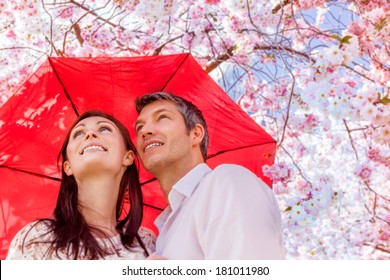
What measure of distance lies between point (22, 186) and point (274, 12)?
230cm

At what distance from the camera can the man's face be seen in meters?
2.73

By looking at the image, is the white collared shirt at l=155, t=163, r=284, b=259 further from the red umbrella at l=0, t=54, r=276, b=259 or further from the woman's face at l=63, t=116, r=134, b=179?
the red umbrella at l=0, t=54, r=276, b=259

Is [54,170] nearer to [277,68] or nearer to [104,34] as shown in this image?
[104,34]

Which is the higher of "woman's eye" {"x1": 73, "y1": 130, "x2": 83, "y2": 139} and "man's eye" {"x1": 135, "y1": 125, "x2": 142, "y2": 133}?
"man's eye" {"x1": 135, "y1": 125, "x2": 142, "y2": 133}

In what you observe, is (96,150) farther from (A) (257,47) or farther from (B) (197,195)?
(A) (257,47)

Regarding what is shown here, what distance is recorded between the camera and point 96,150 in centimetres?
266

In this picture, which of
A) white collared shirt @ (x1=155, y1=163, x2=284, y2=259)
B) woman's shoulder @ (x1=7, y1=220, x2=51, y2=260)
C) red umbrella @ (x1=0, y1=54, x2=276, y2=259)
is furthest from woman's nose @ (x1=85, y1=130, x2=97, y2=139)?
white collared shirt @ (x1=155, y1=163, x2=284, y2=259)

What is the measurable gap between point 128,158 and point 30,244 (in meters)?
0.70

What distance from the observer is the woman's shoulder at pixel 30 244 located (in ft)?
7.89

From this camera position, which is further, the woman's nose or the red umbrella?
the red umbrella

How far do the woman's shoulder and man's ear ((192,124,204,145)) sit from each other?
89 centimetres

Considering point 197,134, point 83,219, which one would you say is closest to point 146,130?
point 197,134

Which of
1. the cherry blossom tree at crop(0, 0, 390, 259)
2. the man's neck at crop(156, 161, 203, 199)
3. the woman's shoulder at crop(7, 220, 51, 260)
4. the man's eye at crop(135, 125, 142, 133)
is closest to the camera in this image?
the woman's shoulder at crop(7, 220, 51, 260)

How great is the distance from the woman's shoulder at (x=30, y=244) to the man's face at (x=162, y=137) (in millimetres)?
609
